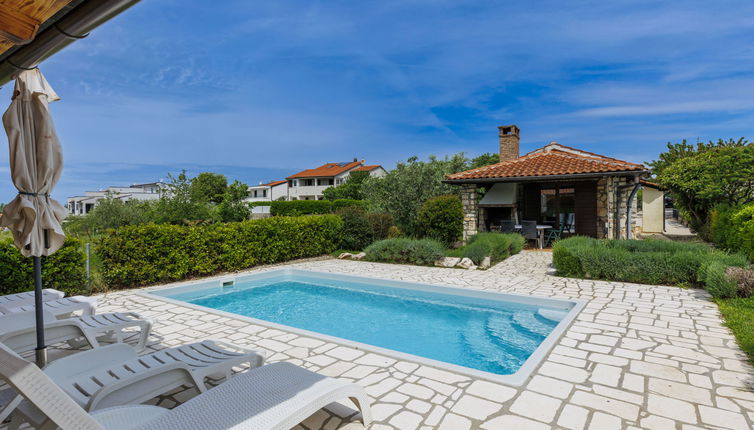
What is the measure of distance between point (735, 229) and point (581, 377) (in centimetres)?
1123

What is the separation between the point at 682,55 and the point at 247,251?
14.9 metres

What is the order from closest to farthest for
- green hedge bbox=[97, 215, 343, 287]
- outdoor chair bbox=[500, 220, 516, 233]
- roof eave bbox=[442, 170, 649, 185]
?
green hedge bbox=[97, 215, 343, 287], roof eave bbox=[442, 170, 649, 185], outdoor chair bbox=[500, 220, 516, 233]

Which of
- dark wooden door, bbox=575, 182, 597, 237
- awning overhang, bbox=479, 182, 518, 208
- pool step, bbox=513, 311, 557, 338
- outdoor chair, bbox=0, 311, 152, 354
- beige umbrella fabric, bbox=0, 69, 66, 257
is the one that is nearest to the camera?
beige umbrella fabric, bbox=0, 69, 66, 257

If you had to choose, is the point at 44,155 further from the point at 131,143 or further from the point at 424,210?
the point at 131,143

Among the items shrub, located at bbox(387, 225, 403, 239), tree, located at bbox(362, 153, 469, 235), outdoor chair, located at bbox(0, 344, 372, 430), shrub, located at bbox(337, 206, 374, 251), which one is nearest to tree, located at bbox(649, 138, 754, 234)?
tree, located at bbox(362, 153, 469, 235)

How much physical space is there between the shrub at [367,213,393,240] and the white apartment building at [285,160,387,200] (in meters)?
36.0

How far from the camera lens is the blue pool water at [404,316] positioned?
226 inches

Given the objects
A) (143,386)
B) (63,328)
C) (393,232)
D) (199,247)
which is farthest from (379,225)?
(143,386)

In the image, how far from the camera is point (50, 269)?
759 centimetres

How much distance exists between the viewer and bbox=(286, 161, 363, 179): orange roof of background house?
2074 inches

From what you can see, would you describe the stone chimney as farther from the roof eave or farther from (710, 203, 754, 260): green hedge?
(710, 203, 754, 260): green hedge

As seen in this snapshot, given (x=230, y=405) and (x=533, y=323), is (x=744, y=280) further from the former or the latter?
(x=230, y=405)

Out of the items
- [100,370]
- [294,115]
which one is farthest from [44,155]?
[294,115]

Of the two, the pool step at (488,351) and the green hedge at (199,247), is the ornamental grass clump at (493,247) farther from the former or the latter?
the green hedge at (199,247)
